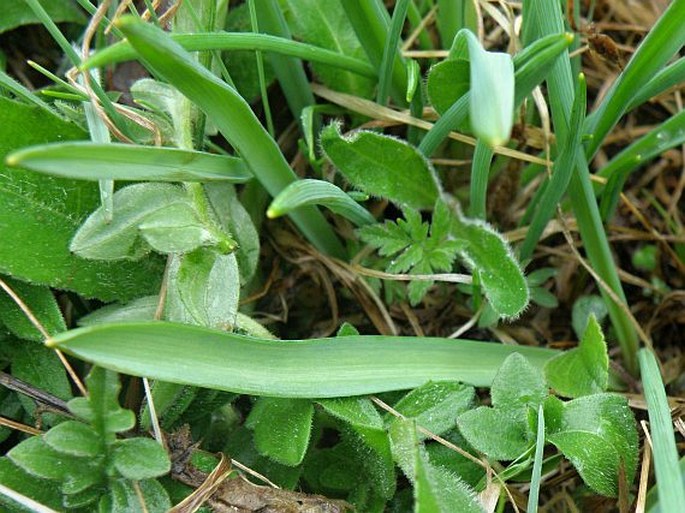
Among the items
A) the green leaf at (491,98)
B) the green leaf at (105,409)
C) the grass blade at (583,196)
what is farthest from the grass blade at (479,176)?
the green leaf at (105,409)

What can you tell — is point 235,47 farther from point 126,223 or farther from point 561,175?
point 561,175

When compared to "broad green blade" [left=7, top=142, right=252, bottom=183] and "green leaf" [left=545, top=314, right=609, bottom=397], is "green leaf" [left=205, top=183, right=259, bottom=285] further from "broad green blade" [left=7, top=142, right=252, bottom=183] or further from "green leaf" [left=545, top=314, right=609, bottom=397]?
"green leaf" [left=545, top=314, right=609, bottom=397]

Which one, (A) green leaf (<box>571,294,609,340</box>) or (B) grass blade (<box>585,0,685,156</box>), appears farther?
(A) green leaf (<box>571,294,609,340</box>)

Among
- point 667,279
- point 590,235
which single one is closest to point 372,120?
point 590,235

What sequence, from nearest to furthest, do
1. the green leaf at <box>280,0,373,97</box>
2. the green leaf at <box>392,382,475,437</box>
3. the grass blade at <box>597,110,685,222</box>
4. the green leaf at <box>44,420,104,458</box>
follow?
the green leaf at <box>44,420,104,458</box> → the green leaf at <box>392,382,475,437</box> → the grass blade at <box>597,110,685,222</box> → the green leaf at <box>280,0,373,97</box>

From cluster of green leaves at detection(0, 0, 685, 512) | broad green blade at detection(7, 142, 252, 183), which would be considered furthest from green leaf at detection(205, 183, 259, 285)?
broad green blade at detection(7, 142, 252, 183)

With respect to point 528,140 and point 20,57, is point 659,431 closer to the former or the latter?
point 528,140

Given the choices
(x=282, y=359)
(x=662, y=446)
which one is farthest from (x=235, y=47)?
(x=662, y=446)
